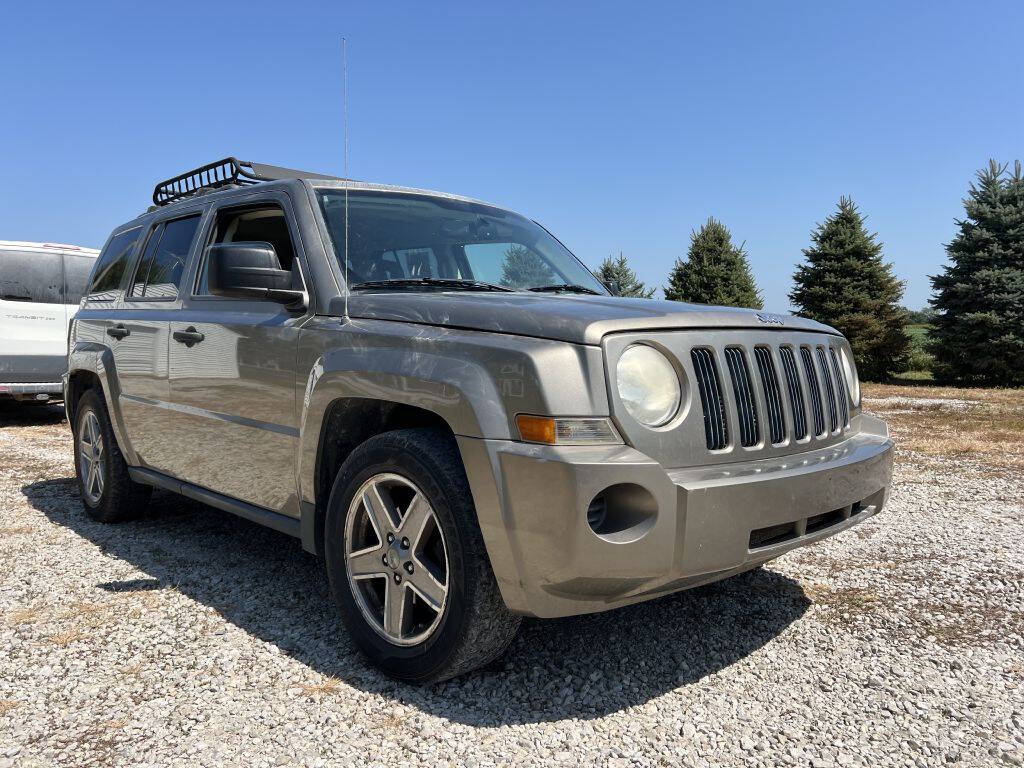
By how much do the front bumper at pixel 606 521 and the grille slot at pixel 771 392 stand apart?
212 mm

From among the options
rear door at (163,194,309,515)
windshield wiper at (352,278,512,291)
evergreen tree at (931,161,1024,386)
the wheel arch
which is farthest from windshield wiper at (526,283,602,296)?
evergreen tree at (931,161,1024,386)

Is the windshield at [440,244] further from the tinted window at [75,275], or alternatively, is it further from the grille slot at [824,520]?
the tinted window at [75,275]

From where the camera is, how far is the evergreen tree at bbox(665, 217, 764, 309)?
2823 cm

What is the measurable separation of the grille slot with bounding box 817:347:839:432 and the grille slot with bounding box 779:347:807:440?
0.76 feet

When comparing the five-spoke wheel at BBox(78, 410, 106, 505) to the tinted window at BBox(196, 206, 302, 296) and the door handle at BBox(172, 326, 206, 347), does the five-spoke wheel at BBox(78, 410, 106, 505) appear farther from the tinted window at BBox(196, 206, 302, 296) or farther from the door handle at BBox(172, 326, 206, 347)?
the tinted window at BBox(196, 206, 302, 296)

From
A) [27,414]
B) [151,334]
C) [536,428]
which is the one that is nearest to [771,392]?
[536,428]

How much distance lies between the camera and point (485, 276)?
3.68 meters

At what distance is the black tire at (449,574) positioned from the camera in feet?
8.36

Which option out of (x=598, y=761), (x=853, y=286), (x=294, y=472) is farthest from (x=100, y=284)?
(x=853, y=286)

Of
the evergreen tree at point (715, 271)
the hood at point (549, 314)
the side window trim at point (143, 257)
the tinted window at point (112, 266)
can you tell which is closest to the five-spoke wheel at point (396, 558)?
the hood at point (549, 314)

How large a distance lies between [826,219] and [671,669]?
23.4 meters

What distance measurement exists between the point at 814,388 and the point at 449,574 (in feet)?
5.04

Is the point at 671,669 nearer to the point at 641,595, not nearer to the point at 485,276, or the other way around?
the point at 641,595

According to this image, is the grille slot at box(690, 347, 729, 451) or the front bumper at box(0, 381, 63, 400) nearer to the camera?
the grille slot at box(690, 347, 729, 451)
